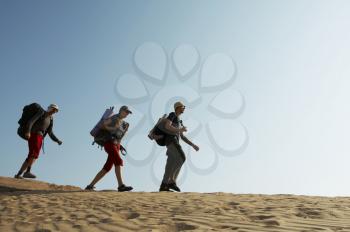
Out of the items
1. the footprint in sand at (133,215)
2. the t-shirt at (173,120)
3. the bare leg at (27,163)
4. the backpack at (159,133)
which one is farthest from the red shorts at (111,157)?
the footprint in sand at (133,215)

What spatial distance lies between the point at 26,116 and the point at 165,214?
5.68 metres

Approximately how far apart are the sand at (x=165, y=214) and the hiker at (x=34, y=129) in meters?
2.49

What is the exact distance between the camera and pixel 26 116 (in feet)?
32.4

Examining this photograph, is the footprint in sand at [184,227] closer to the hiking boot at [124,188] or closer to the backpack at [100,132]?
the hiking boot at [124,188]

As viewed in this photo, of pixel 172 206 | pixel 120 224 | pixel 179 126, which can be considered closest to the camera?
pixel 120 224

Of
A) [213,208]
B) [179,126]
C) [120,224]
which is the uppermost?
[179,126]

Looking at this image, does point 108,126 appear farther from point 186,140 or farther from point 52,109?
point 52,109

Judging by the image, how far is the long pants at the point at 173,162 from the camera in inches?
356

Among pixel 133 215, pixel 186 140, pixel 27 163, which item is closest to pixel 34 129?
pixel 27 163

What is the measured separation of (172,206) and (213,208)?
71 cm

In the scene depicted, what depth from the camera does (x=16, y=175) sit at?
10461 millimetres

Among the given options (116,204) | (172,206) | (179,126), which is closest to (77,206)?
(116,204)

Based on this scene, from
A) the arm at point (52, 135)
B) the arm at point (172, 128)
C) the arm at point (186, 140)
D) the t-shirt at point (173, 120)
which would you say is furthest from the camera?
the arm at point (52, 135)

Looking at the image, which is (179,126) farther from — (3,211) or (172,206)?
(3,211)
